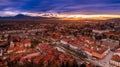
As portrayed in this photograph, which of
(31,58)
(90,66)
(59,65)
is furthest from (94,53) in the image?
(31,58)

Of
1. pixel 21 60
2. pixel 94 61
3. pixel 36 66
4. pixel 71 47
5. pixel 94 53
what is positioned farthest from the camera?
pixel 71 47

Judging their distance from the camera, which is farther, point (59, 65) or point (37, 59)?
point (37, 59)

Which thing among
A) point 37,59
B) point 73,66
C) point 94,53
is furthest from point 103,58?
point 37,59

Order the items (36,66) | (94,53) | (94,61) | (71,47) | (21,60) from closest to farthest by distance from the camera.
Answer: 1. (36,66)
2. (21,60)
3. (94,61)
4. (94,53)
5. (71,47)

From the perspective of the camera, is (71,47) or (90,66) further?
(71,47)

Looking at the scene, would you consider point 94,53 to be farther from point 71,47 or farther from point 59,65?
point 59,65

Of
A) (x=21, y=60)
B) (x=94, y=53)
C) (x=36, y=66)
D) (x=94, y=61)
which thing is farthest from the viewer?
(x=94, y=53)

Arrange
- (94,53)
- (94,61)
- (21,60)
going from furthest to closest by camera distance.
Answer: (94,53) → (94,61) → (21,60)

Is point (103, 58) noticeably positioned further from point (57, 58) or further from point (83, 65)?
A: point (57, 58)
